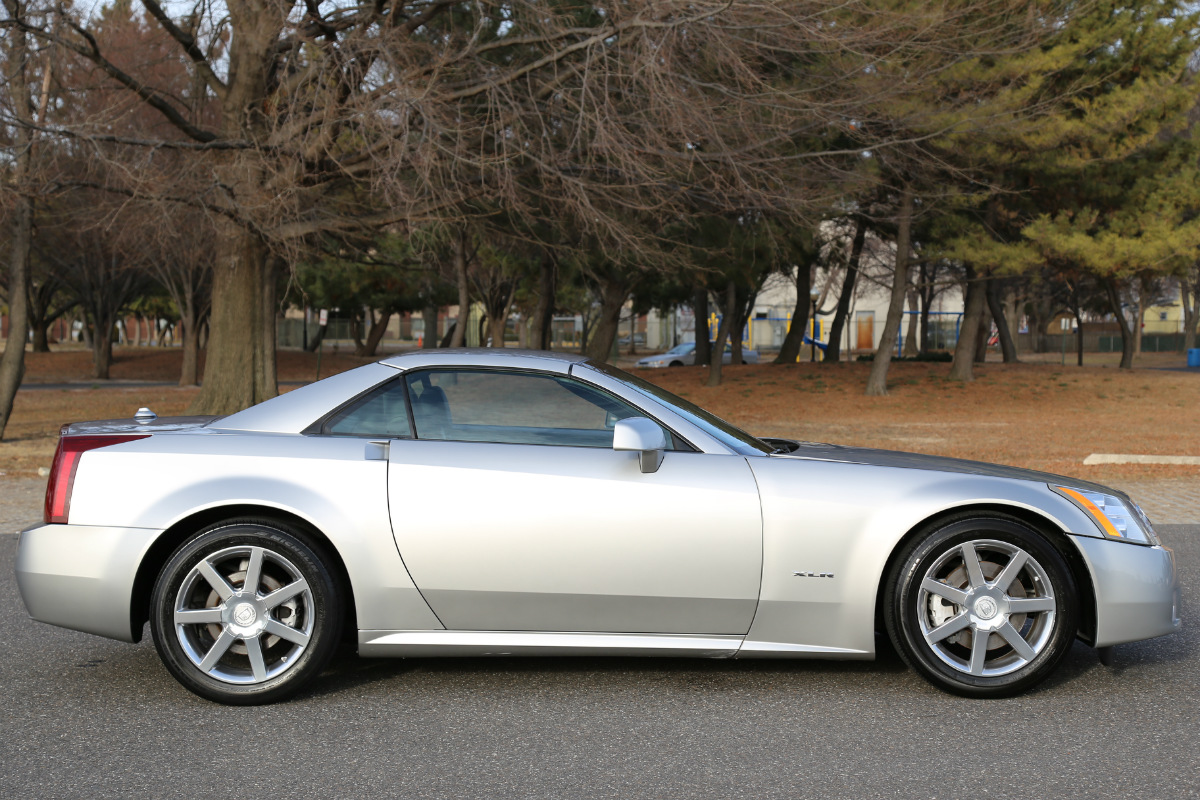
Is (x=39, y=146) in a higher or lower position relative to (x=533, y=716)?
higher

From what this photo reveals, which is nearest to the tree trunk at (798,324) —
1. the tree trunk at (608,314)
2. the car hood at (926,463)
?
the tree trunk at (608,314)

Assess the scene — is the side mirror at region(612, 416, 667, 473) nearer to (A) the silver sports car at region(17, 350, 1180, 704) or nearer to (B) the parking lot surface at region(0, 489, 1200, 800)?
(A) the silver sports car at region(17, 350, 1180, 704)

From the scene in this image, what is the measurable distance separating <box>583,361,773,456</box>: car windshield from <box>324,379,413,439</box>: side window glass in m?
0.82

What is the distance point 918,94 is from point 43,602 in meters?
18.1

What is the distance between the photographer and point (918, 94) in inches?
760

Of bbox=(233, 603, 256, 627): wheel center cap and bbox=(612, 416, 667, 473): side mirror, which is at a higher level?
bbox=(612, 416, 667, 473): side mirror

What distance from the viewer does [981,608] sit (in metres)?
4.26

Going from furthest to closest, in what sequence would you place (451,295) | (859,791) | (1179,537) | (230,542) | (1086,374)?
(451,295), (1086,374), (1179,537), (230,542), (859,791)

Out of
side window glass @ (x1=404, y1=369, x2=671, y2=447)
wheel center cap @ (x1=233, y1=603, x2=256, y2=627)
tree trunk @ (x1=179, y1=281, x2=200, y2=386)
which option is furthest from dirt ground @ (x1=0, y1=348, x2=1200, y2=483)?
wheel center cap @ (x1=233, y1=603, x2=256, y2=627)

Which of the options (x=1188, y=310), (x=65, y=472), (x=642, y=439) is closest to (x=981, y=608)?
(x=642, y=439)

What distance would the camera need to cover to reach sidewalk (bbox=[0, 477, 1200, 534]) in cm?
909

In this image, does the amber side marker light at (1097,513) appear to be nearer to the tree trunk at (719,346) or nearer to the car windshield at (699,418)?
the car windshield at (699,418)

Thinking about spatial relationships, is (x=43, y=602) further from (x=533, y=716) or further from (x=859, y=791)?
(x=859, y=791)

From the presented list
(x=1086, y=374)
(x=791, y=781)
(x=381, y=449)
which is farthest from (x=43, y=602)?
(x=1086, y=374)
